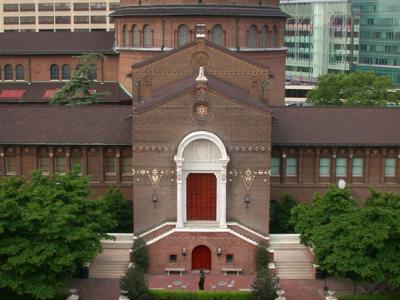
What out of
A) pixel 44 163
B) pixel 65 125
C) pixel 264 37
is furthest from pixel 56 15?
pixel 44 163

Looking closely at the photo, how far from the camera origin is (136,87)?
164 ft

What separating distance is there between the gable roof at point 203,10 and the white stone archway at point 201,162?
67.7 ft

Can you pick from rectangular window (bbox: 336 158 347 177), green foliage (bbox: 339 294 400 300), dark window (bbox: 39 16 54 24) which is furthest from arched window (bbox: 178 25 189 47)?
dark window (bbox: 39 16 54 24)

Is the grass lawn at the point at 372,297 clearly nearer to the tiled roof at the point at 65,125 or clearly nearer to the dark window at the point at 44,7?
the tiled roof at the point at 65,125

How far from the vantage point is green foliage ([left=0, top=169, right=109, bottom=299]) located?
33875 millimetres

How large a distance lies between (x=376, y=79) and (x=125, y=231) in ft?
128

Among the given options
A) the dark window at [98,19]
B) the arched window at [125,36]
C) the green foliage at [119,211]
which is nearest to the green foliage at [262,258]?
the green foliage at [119,211]

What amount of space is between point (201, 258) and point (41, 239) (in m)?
10.4

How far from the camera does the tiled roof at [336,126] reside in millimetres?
47281

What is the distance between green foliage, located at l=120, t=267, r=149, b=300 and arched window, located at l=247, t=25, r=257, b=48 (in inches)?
1195

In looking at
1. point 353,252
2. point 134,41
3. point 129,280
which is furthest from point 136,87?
point 353,252

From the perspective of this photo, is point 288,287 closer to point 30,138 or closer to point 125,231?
point 125,231

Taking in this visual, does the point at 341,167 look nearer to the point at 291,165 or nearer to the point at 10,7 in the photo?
the point at 291,165

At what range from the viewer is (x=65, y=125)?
4847 centimetres
